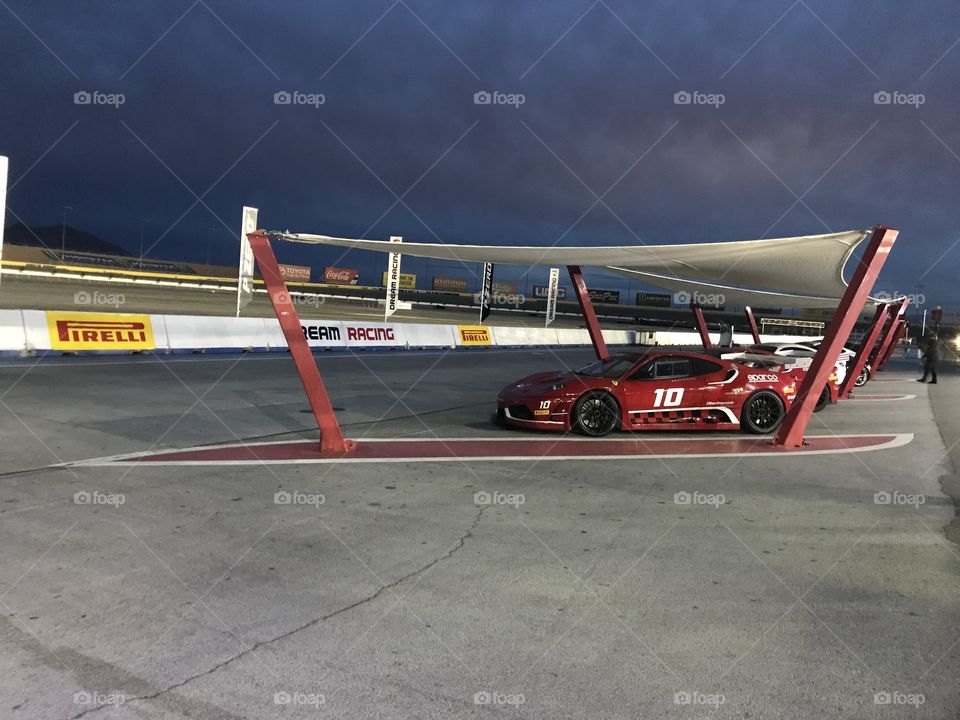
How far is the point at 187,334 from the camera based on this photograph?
2075 cm

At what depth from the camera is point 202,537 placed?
570cm

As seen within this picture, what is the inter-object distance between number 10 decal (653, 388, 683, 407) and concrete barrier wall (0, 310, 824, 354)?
14.0m

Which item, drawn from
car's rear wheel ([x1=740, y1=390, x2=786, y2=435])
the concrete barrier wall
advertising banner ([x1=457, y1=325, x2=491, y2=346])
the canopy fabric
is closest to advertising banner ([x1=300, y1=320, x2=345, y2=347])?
the concrete barrier wall

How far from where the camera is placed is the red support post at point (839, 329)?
30.4 feet

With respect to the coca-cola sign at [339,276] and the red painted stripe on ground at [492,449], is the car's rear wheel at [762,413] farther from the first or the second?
the coca-cola sign at [339,276]

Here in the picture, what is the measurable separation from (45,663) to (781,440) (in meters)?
9.06

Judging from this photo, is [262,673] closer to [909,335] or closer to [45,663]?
[45,663]

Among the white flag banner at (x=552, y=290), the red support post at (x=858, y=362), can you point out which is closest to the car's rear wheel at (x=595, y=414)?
the red support post at (x=858, y=362)

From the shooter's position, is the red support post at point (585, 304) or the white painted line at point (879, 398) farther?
the white painted line at point (879, 398)

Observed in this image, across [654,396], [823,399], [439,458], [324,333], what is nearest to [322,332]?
[324,333]

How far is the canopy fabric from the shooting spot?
939 centimetres

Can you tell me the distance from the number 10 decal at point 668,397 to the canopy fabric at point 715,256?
6.37 ft

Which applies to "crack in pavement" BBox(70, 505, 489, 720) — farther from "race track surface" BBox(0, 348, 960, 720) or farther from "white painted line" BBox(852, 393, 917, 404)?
"white painted line" BBox(852, 393, 917, 404)

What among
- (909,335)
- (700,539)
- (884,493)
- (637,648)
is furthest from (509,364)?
(909,335)
